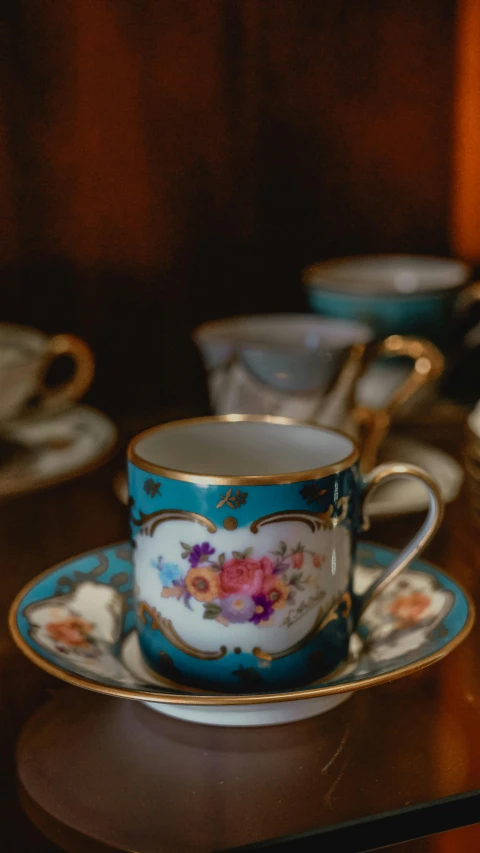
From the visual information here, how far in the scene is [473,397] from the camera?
2.71 ft

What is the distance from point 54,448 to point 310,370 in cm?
20

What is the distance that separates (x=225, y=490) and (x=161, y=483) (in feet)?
0.10

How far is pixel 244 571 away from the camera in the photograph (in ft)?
1.18

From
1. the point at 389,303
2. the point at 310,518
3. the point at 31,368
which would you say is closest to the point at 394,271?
the point at 389,303

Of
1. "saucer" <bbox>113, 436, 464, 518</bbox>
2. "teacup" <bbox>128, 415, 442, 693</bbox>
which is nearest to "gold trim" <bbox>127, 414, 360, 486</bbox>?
"teacup" <bbox>128, 415, 442, 693</bbox>

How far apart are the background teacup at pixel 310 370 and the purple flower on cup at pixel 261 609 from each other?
0.25 m

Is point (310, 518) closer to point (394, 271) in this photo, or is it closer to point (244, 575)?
point (244, 575)

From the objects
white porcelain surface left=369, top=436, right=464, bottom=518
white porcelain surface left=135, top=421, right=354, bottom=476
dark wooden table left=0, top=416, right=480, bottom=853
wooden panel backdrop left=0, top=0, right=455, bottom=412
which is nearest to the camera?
dark wooden table left=0, top=416, right=480, bottom=853

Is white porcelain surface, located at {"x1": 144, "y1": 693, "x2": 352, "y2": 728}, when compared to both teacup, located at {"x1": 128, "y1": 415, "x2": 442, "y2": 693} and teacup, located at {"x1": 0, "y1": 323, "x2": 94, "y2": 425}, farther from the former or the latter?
teacup, located at {"x1": 0, "y1": 323, "x2": 94, "y2": 425}

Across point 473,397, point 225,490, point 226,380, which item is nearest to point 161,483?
point 225,490

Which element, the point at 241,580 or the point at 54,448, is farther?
the point at 54,448

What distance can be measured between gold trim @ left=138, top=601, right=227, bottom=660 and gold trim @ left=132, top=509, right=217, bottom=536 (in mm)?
33

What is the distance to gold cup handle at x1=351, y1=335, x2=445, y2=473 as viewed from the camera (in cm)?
63

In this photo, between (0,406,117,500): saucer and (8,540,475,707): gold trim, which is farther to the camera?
(0,406,117,500): saucer
